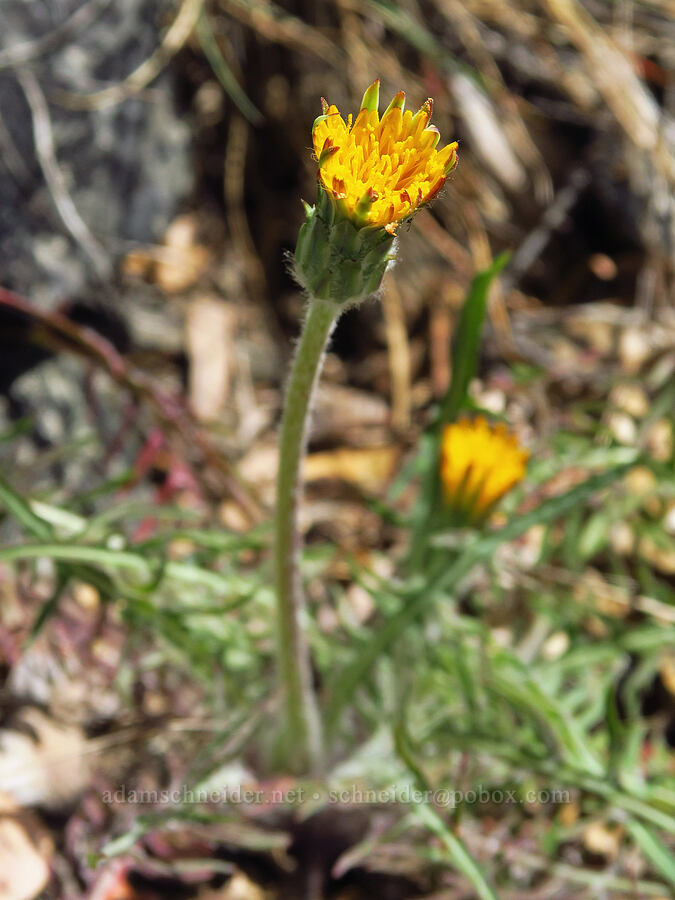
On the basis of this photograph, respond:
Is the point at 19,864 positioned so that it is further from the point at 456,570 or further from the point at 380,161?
the point at 380,161

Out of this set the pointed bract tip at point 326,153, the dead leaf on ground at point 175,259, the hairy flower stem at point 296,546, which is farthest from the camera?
the dead leaf on ground at point 175,259

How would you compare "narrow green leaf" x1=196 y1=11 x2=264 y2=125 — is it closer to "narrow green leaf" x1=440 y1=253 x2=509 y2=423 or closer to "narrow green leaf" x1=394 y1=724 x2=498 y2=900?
"narrow green leaf" x1=440 y1=253 x2=509 y2=423

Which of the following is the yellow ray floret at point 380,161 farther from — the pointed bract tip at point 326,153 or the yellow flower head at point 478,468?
the yellow flower head at point 478,468

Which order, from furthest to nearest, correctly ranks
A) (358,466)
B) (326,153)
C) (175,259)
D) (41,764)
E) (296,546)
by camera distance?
(175,259), (358,466), (41,764), (296,546), (326,153)

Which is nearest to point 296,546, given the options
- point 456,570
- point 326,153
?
point 456,570

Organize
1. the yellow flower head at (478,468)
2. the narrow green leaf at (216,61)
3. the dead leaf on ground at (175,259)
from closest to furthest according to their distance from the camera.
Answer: the yellow flower head at (478,468) < the narrow green leaf at (216,61) < the dead leaf on ground at (175,259)

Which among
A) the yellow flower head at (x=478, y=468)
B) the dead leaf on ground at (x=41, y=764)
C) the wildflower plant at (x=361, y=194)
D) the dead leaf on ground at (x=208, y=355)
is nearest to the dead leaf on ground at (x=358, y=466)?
the dead leaf on ground at (x=208, y=355)

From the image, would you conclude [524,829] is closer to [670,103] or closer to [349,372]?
[349,372]
